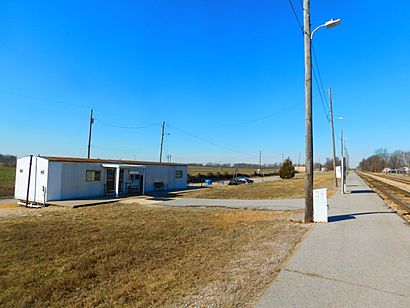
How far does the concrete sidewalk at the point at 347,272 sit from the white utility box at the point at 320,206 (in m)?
1.40

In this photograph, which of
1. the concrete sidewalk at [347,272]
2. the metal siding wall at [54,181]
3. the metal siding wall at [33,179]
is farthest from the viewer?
the metal siding wall at [33,179]

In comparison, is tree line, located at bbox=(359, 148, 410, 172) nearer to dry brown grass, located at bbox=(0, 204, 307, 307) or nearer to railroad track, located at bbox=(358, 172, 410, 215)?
railroad track, located at bbox=(358, 172, 410, 215)

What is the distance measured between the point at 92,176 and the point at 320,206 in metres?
17.1

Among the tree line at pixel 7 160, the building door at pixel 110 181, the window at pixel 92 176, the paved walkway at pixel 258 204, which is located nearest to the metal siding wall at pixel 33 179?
the window at pixel 92 176

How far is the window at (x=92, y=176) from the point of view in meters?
20.7

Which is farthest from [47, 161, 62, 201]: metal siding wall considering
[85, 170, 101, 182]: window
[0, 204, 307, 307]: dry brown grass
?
[0, 204, 307, 307]: dry brown grass

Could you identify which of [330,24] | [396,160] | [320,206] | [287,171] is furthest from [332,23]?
[396,160]

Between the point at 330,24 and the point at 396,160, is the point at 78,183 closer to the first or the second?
the point at 330,24

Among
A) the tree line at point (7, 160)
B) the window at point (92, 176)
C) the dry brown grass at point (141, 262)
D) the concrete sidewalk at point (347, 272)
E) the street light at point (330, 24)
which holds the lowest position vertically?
the dry brown grass at point (141, 262)

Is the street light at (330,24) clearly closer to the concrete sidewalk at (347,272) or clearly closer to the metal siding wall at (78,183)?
the concrete sidewalk at (347,272)

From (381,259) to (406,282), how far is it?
125 cm

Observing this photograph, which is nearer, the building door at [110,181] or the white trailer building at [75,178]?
the white trailer building at [75,178]

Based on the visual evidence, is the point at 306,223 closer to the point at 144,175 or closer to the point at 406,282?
the point at 406,282

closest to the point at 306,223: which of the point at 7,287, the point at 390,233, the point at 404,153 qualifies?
the point at 390,233
